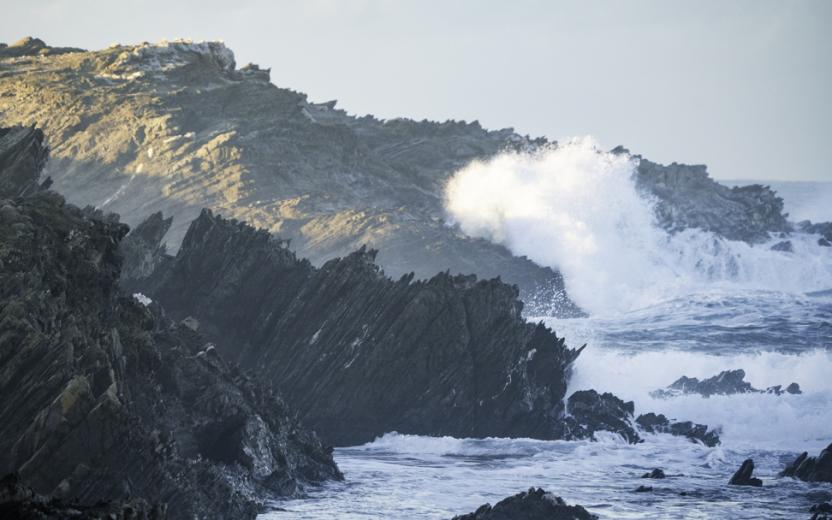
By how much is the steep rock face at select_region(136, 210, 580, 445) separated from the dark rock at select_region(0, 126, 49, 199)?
6.86 m

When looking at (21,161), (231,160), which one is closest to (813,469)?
(21,161)

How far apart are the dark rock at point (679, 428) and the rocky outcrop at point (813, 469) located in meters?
8.98

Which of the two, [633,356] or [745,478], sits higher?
[633,356]

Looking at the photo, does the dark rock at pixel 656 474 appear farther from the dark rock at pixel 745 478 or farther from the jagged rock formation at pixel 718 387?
the jagged rock formation at pixel 718 387

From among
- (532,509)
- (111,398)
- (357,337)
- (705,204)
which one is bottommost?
(532,509)

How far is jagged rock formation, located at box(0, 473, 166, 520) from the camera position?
56.1 ft

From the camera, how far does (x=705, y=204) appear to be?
12638 cm

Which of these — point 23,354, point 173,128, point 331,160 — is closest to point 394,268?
point 331,160

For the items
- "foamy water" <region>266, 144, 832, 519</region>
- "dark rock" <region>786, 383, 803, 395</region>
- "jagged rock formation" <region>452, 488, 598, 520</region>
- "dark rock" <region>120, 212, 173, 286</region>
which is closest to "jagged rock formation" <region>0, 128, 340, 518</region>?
"foamy water" <region>266, 144, 832, 519</region>

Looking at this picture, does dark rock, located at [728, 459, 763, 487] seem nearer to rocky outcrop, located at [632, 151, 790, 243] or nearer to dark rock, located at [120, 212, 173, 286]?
dark rock, located at [120, 212, 173, 286]

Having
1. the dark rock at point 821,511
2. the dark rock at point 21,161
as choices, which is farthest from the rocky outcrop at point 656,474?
the dark rock at point 21,161

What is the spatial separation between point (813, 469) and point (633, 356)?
30597mm

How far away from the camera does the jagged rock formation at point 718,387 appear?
63750 mm

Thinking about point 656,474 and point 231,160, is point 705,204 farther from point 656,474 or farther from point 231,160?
point 656,474
